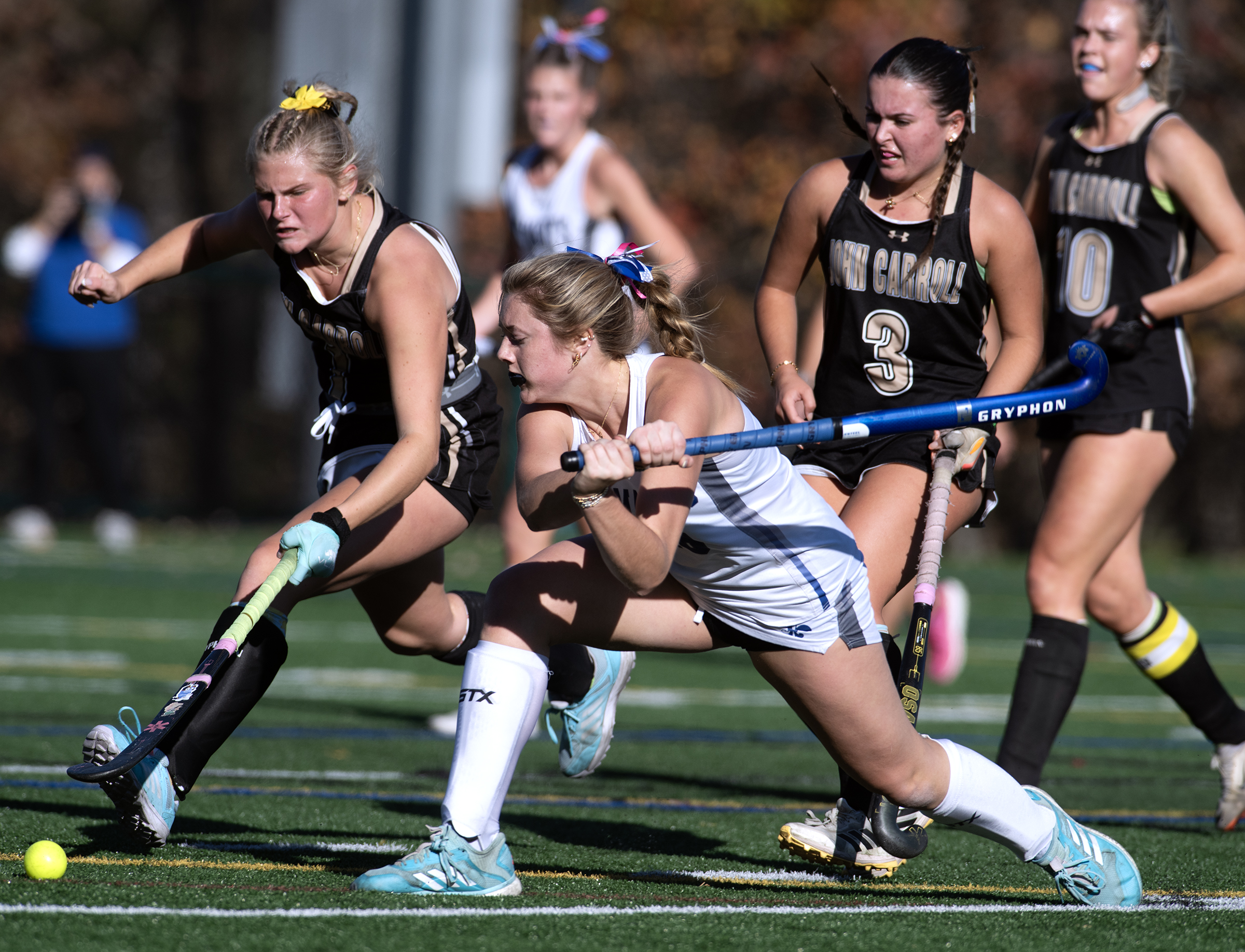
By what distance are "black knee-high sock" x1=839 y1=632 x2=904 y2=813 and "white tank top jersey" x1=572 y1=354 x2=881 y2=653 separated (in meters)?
0.46

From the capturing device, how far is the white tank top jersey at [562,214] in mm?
6398

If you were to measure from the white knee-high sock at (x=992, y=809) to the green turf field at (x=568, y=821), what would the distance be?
160 millimetres

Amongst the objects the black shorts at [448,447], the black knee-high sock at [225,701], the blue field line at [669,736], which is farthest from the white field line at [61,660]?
the black knee-high sock at [225,701]

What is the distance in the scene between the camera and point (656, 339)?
11.7 ft

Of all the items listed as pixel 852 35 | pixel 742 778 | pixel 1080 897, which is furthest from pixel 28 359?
pixel 1080 897

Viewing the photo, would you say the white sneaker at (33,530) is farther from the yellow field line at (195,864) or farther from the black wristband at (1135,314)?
the black wristband at (1135,314)

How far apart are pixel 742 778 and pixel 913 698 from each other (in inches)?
69.0

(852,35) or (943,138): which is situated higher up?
(852,35)

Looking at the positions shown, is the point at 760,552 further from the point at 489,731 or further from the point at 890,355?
the point at 890,355

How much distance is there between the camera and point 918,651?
3.82m

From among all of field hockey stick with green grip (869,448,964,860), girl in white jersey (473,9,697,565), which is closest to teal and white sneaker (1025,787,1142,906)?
field hockey stick with green grip (869,448,964,860)

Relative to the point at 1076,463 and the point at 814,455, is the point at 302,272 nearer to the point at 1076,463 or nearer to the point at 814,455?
the point at 814,455

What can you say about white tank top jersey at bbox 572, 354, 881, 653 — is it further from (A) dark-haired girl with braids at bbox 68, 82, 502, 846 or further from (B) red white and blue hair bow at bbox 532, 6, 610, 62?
(B) red white and blue hair bow at bbox 532, 6, 610, 62

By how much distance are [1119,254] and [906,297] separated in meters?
1.01
